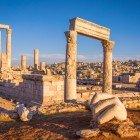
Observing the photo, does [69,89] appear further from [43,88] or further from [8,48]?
[8,48]

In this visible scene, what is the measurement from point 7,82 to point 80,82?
1738 centimetres

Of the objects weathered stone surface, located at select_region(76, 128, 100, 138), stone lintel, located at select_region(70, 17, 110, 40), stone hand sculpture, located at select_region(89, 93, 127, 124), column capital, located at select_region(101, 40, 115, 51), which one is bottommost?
weathered stone surface, located at select_region(76, 128, 100, 138)

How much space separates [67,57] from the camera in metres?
18.0

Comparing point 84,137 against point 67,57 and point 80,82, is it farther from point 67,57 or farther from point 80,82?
point 80,82

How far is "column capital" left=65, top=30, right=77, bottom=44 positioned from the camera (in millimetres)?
17609

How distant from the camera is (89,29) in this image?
63.1ft

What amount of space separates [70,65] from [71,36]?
1.81 m

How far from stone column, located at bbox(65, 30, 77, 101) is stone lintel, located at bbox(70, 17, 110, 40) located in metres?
0.63

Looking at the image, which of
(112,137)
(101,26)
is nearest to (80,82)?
(101,26)

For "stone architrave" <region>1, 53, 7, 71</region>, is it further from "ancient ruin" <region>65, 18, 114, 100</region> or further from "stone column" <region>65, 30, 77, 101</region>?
"stone column" <region>65, 30, 77, 101</region>

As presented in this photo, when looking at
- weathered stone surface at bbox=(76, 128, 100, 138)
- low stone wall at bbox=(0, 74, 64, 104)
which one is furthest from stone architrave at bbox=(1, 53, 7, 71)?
weathered stone surface at bbox=(76, 128, 100, 138)

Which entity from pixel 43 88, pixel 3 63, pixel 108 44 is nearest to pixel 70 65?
pixel 43 88

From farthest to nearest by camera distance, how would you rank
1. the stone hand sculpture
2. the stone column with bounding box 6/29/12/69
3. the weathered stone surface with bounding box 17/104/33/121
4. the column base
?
the stone column with bounding box 6/29/12/69
the column base
the weathered stone surface with bounding box 17/104/33/121
the stone hand sculpture

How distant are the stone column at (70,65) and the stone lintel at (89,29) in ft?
2.08
